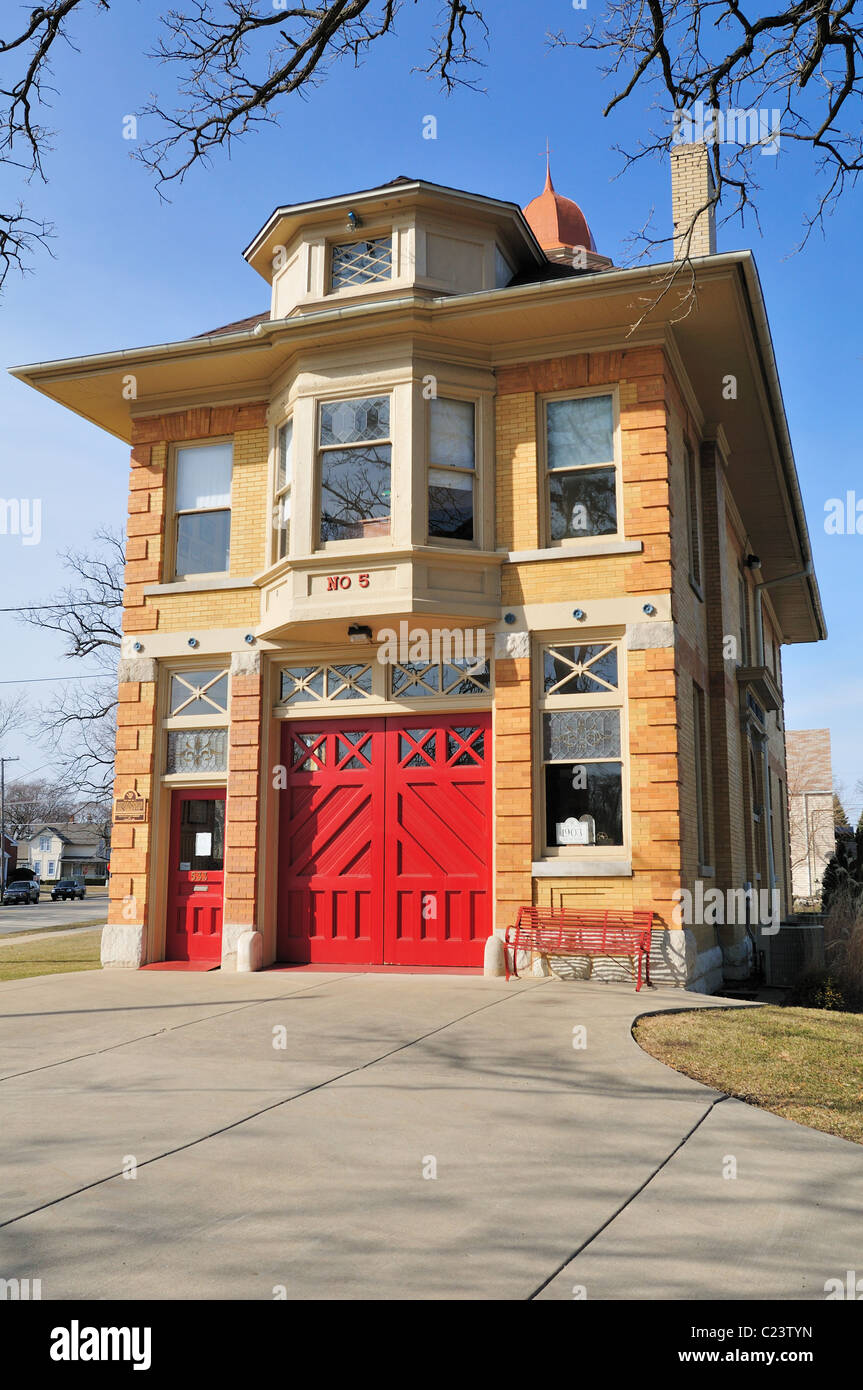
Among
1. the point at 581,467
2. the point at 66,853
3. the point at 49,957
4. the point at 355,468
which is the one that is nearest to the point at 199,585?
the point at 355,468

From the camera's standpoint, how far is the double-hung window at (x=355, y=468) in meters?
13.4

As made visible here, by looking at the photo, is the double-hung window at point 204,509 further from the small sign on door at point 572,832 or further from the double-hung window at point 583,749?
the small sign on door at point 572,832

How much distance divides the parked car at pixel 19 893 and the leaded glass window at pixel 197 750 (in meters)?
58.9

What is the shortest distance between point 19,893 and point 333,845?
199 feet

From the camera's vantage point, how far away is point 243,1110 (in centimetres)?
662

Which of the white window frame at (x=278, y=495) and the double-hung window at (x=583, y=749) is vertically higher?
the white window frame at (x=278, y=495)

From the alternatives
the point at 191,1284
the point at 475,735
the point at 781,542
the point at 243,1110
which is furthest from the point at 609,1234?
the point at 781,542

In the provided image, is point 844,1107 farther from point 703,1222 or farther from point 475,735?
→ point 475,735

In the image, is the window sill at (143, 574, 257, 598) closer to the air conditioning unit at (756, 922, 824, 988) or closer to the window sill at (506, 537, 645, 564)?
the window sill at (506, 537, 645, 564)

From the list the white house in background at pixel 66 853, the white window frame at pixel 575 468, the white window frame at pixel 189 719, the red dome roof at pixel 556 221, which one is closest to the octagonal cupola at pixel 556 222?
the red dome roof at pixel 556 221

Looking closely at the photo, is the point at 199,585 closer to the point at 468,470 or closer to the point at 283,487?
the point at 283,487

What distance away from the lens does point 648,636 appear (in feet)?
40.8

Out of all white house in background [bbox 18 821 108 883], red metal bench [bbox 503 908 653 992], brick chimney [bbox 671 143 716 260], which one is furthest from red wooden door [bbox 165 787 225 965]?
white house in background [bbox 18 821 108 883]

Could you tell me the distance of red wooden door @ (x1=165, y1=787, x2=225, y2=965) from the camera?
46.4 ft
